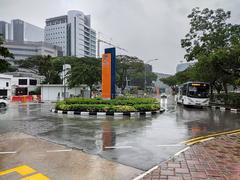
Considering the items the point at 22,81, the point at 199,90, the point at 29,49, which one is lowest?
the point at 199,90

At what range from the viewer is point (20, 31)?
451ft

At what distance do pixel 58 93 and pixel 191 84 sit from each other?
23.7 meters

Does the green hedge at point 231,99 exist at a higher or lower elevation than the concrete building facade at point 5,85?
lower

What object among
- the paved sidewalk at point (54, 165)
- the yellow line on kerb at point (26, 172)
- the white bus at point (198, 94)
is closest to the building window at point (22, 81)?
the white bus at point (198, 94)

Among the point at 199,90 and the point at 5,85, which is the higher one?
the point at 5,85

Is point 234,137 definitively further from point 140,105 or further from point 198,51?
point 198,51

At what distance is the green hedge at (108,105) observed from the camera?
15.4 m

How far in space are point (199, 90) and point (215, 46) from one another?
18.3 feet

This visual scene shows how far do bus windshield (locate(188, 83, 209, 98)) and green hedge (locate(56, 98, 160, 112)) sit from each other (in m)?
6.83

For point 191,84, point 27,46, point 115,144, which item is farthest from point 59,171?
point 27,46

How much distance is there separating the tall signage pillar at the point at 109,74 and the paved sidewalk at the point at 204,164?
11.5 m

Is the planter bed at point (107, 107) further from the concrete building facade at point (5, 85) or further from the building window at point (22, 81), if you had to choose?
the building window at point (22, 81)

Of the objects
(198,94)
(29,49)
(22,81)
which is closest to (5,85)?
(22,81)

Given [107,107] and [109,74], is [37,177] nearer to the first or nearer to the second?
[107,107]
